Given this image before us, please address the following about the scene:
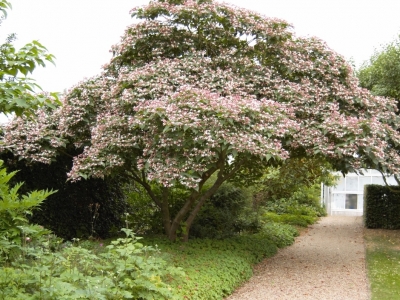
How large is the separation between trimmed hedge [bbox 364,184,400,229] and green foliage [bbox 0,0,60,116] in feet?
43.1

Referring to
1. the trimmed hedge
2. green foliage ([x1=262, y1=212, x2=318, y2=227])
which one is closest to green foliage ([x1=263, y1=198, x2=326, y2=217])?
green foliage ([x1=262, y1=212, x2=318, y2=227])

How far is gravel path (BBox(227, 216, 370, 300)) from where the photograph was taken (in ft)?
23.5

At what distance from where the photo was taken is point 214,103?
7.25 meters

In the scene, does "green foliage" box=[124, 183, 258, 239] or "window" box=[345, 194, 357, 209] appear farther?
"window" box=[345, 194, 357, 209]

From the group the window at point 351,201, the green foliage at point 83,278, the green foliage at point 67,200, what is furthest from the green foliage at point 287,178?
the green foliage at point 83,278

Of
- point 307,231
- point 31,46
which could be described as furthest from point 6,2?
point 307,231

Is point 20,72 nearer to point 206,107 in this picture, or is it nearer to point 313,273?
point 206,107

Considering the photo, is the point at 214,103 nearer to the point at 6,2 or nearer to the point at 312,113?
the point at 312,113

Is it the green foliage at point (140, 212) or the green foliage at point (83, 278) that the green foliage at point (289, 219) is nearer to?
the green foliage at point (140, 212)

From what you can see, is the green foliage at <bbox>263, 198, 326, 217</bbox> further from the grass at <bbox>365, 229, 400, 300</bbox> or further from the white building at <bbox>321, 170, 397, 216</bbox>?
the grass at <bbox>365, 229, 400, 300</bbox>

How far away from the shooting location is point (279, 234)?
12.3 meters

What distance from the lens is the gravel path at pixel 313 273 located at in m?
7.17

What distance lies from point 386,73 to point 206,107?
8.28 metres

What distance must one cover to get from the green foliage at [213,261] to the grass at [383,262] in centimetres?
207
